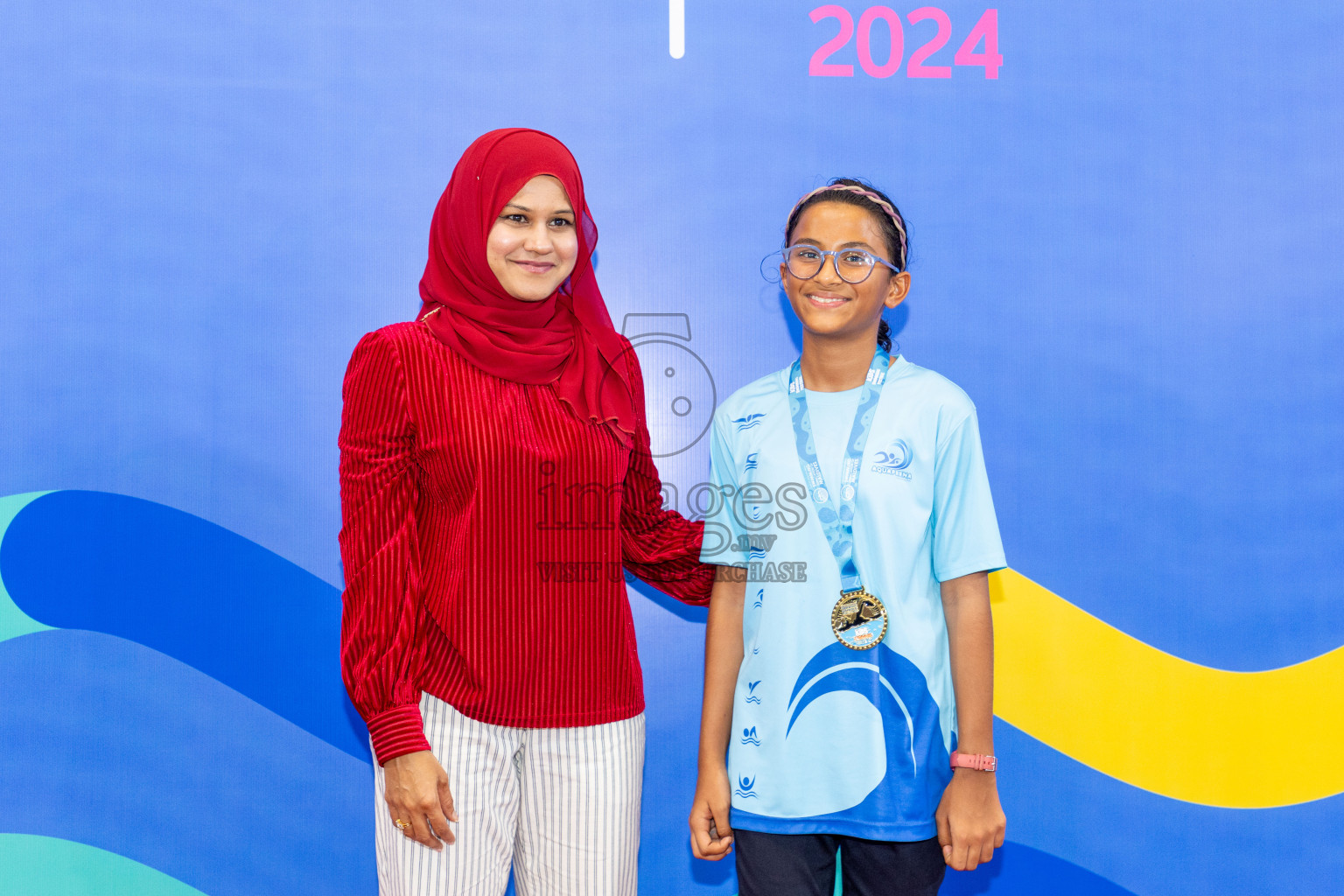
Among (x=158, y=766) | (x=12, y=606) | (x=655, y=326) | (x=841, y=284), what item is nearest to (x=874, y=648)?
(x=841, y=284)

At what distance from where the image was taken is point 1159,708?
2.14 metres

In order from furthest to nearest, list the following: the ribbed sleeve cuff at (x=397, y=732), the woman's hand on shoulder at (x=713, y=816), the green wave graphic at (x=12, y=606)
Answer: the green wave graphic at (x=12, y=606), the woman's hand on shoulder at (x=713, y=816), the ribbed sleeve cuff at (x=397, y=732)

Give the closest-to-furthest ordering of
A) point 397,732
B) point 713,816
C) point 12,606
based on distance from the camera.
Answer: point 397,732, point 713,816, point 12,606

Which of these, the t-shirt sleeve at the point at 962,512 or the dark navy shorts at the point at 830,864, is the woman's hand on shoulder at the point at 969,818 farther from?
the t-shirt sleeve at the point at 962,512

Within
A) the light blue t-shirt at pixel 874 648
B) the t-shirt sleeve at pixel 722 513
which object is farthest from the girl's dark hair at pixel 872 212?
the t-shirt sleeve at pixel 722 513

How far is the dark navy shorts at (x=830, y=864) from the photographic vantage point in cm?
144

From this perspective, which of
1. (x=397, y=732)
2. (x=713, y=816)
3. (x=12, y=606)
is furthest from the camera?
(x=12, y=606)

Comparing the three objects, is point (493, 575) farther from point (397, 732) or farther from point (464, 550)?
point (397, 732)

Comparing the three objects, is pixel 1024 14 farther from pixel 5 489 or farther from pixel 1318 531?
pixel 5 489

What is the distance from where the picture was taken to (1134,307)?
217 cm

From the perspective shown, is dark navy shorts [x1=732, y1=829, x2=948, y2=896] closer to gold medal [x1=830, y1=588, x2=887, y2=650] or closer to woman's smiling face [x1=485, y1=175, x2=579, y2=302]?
gold medal [x1=830, y1=588, x2=887, y2=650]

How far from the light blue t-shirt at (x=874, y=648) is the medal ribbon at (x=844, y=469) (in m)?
0.01

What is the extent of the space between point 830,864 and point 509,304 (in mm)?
1036

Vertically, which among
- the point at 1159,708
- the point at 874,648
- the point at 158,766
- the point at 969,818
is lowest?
the point at 158,766
